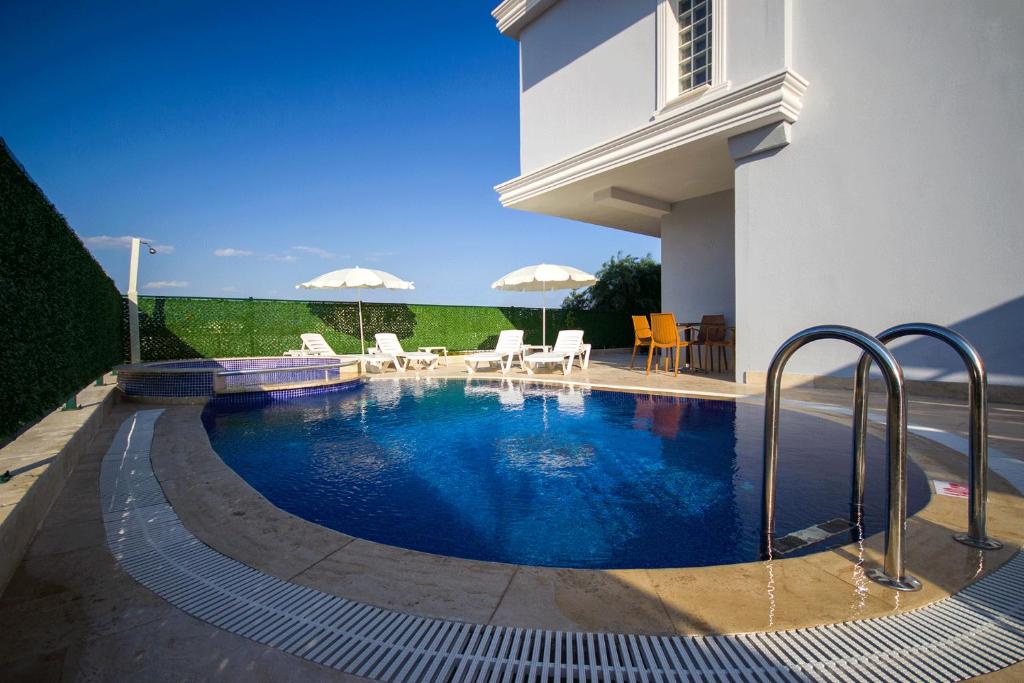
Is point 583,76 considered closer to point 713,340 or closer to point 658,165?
point 658,165

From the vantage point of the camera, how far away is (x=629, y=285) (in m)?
21.6

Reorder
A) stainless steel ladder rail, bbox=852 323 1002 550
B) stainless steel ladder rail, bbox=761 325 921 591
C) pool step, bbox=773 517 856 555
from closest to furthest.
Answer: stainless steel ladder rail, bbox=761 325 921 591
stainless steel ladder rail, bbox=852 323 1002 550
pool step, bbox=773 517 856 555

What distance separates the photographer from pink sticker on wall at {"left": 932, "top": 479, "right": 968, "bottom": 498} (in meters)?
2.94

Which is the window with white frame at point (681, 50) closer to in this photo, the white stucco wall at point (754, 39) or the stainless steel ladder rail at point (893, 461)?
the white stucco wall at point (754, 39)

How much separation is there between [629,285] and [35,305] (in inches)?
791

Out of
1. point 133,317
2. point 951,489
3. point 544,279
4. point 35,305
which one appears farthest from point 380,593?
point 133,317

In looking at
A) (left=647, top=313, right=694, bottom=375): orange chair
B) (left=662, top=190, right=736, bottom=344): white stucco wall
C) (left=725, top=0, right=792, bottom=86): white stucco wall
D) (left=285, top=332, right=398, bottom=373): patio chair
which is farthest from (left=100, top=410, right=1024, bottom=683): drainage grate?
(left=285, top=332, right=398, bottom=373): patio chair

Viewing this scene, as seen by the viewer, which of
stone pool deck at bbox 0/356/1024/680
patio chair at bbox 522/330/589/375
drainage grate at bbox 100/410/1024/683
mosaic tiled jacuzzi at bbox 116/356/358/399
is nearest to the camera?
drainage grate at bbox 100/410/1024/683

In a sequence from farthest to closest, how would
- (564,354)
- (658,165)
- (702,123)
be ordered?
(564,354) → (658,165) → (702,123)

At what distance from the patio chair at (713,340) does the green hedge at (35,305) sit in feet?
34.2

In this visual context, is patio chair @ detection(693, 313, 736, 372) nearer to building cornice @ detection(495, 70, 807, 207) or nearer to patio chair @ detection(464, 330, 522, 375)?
building cornice @ detection(495, 70, 807, 207)

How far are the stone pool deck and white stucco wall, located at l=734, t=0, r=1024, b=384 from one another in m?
4.96

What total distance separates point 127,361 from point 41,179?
30.5 feet

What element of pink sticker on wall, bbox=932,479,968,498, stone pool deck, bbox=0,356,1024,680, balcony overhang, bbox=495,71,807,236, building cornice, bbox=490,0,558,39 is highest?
building cornice, bbox=490,0,558,39
